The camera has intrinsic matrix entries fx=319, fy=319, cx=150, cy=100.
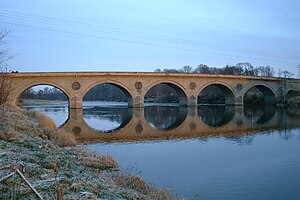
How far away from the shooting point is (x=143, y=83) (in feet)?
145

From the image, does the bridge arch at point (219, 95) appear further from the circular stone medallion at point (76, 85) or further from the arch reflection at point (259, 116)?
the circular stone medallion at point (76, 85)

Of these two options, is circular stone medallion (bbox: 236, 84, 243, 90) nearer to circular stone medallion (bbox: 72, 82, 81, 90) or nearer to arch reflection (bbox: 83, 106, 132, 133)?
arch reflection (bbox: 83, 106, 132, 133)

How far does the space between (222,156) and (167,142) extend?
4388 mm

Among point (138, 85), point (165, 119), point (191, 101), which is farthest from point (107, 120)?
point (191, 101)

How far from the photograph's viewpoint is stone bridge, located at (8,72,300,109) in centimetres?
3875

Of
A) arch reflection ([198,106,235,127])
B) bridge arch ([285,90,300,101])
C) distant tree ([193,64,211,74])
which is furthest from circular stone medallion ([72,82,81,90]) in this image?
distant tree ([193,64,211,74])

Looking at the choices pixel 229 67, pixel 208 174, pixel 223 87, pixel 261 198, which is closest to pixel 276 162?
pixel 208 174

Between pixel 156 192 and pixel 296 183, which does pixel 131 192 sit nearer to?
pixel 156 192

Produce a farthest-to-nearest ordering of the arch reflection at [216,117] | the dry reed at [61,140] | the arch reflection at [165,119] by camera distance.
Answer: the arch reflection at [216,117] < the arch reflection at [165,119] < the dry reed at [61,140]

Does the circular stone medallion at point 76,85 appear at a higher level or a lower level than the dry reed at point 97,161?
higher

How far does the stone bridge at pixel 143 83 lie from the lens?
38750mm

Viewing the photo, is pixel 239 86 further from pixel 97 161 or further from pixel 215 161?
pixel 97 161

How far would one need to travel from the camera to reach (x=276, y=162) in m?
11.1

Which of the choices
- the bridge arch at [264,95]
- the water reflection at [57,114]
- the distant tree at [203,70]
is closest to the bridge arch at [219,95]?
the bridge arch at [264,95]
